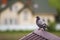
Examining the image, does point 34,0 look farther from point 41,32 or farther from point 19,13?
point 41,32

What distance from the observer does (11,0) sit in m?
Answer: 18.5

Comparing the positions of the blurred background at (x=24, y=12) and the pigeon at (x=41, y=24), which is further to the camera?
the blurred background at (x=24, y=12)

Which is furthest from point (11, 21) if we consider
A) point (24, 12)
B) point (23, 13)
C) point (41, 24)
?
point (41, 24)

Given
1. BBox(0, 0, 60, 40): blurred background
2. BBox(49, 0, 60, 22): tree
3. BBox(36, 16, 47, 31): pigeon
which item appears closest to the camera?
BBox(36, 16, 47, 31): pigeon

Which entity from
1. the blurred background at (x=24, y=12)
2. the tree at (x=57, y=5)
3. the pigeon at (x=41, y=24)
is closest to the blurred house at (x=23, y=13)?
the blurred background at (x=24, y=12)

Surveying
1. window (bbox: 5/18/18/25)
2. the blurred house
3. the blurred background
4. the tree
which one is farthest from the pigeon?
the tree

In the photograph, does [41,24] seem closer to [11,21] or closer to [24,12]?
[24,12]

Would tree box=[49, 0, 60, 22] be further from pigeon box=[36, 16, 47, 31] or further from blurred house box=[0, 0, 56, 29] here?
pigeon box=[36, 16, 47, 31]

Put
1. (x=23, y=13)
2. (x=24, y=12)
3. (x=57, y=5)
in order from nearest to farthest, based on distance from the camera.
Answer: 1. (x=24, y=12)
2. (x=23, y=13)
3. (x=57, y=5)

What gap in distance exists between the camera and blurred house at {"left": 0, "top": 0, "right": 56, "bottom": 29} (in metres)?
17.7

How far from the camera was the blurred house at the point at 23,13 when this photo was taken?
17734 millimetres

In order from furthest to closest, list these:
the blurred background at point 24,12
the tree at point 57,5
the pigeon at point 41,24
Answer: the tree at point 57,5 < the blurred background at point 24,12 < the pigeon at point 41,24

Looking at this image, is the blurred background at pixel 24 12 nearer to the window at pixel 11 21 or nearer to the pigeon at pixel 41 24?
the window at pixel 11 21

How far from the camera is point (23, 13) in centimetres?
1753
